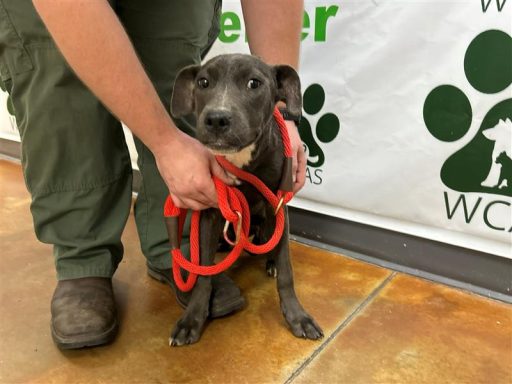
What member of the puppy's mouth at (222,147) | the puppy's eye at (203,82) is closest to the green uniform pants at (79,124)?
the puppy's eye at (203,82)

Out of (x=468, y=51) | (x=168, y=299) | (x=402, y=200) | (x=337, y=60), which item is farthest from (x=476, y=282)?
(x=168, y=299)

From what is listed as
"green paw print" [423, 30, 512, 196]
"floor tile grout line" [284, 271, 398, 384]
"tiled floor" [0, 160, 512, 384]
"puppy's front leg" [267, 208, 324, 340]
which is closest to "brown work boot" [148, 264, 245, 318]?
"tiled floor" [0, 160, 512, 384]

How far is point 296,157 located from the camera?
1236 mm

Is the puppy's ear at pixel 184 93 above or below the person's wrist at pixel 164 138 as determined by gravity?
above

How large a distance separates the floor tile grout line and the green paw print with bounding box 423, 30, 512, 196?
14.2 inches

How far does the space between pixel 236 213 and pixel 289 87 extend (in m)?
0.32

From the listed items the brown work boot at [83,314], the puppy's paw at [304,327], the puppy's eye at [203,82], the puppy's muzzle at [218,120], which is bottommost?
the puppy's paw at [304,327]

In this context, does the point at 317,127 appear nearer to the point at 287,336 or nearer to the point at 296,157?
the point at 296,157

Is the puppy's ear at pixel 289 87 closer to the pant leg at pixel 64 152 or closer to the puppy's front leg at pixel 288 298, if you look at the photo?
the puppy's front leg at pixel 288 298

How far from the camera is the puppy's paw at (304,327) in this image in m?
1.21

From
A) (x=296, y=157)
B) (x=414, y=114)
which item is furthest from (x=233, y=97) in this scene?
(x=414, y=114)

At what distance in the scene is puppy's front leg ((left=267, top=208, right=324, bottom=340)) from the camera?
4.03 ft

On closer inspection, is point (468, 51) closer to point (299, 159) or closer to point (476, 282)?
Answer: point (299, 159)

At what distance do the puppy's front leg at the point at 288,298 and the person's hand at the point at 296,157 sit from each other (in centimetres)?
9
